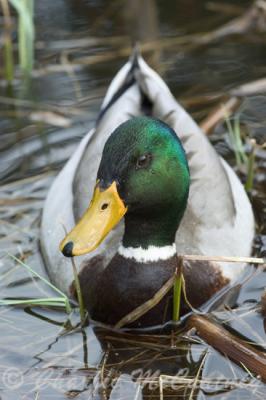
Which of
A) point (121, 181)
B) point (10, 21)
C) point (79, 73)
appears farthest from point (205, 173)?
point (10, 21)

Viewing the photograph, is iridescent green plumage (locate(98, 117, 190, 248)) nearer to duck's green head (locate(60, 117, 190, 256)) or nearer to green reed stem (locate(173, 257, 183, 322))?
duck's green head (locate(60, 117, 190, 256))

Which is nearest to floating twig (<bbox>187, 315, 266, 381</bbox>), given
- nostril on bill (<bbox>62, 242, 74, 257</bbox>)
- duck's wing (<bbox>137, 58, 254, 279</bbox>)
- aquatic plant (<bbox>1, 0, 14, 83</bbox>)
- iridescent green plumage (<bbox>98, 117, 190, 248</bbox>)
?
iridescent green plumage (<bbox>98, 117, 190, 248</bbox>)

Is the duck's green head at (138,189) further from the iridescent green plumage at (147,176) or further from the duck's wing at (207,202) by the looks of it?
the duck's wing at (207,202)

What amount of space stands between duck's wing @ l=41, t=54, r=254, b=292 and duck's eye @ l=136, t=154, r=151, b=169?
715mm

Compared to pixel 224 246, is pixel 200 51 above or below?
above

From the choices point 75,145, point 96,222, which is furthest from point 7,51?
point 96,222

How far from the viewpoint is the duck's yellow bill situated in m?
4.64

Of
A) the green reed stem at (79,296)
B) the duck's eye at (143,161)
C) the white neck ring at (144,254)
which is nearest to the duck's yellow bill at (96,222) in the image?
the duck's eye at (143,161)

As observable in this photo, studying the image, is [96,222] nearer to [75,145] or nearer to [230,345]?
[230,345]

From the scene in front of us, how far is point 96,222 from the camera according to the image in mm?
4691

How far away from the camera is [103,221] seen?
469 cm

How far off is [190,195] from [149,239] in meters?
0.69

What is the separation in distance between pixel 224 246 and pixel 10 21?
3840mm

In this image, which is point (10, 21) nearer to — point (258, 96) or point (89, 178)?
point (258, 96)
